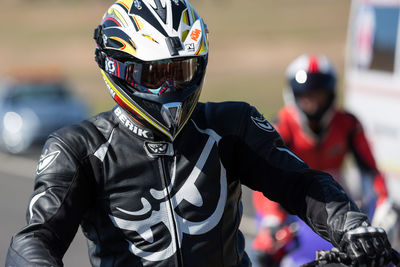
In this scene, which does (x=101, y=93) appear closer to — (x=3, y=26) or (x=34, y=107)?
(x=34, y=107)

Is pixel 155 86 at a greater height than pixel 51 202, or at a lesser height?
greater

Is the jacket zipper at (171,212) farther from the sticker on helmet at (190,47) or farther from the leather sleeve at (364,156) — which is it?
the leather sleeve at (364,156)

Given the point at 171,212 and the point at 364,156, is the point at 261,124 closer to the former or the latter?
the point at 171,212

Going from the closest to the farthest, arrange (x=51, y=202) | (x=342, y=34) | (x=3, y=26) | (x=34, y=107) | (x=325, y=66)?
1. (x=51, y=202)
2. (x=325, y=66)
3. (x=34, y=107)
4. (x=342, y=34)
5. (x=3, y=26)

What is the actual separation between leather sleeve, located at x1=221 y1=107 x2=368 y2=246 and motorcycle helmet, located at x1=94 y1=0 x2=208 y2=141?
247 millimetres

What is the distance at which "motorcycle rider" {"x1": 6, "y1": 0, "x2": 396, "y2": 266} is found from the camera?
9.30 feet

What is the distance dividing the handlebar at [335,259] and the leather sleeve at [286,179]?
0.05 m

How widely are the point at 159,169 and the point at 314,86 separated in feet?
9.93

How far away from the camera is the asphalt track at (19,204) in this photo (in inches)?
356

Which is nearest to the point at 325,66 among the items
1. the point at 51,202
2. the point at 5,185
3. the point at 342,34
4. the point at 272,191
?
the point at 272,191

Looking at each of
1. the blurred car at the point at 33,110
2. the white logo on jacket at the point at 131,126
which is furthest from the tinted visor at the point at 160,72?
the blurred car at the point at 33,110

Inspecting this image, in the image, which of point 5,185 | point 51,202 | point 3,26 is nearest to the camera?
Result: point 51,202

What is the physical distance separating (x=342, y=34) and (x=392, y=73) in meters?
33.9

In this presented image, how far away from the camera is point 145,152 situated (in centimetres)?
296
